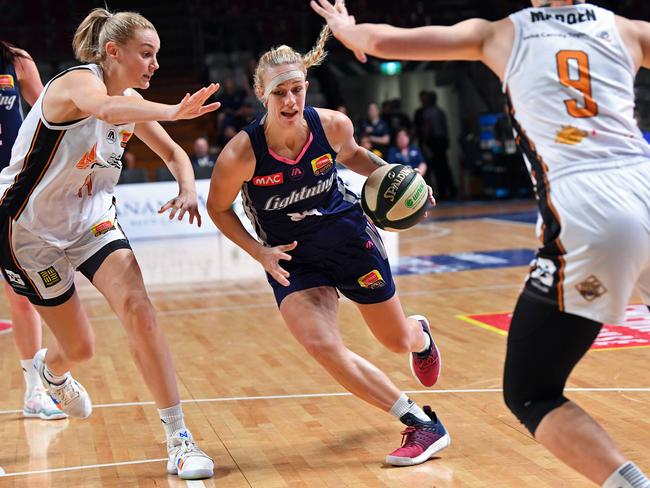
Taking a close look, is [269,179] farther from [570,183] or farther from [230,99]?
[230,99]

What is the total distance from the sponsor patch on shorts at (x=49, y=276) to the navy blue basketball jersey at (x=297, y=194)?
0.88 metres

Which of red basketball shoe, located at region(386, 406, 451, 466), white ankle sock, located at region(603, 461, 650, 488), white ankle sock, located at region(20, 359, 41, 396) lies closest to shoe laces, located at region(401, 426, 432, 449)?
red basketball shoe, located at region(386, 406, 451, 466)

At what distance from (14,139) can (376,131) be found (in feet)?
43.5

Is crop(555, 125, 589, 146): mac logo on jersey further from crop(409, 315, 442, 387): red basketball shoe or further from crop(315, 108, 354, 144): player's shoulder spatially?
crop(409, 315, 442, 387): red basketball shoe

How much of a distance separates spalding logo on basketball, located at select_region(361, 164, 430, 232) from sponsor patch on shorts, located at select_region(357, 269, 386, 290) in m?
0.22

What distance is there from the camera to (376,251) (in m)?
4.45

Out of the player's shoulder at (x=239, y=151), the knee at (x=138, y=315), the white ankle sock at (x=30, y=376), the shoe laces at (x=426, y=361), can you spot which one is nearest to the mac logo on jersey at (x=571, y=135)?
the player's shoulder at (x=239, y=151)

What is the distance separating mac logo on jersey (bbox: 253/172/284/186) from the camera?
4168mm

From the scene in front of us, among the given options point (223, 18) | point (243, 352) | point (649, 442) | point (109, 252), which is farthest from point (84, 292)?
point (223, 18)

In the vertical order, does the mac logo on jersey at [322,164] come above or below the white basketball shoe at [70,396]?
above

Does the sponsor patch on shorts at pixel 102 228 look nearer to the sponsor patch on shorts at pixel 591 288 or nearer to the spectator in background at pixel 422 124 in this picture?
the sponsor patch on shorts at pixel 591 288

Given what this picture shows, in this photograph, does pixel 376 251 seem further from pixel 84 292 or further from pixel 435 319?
pixel 84 292

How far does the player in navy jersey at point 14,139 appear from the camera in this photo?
4965mm

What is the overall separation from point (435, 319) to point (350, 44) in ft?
15.0
